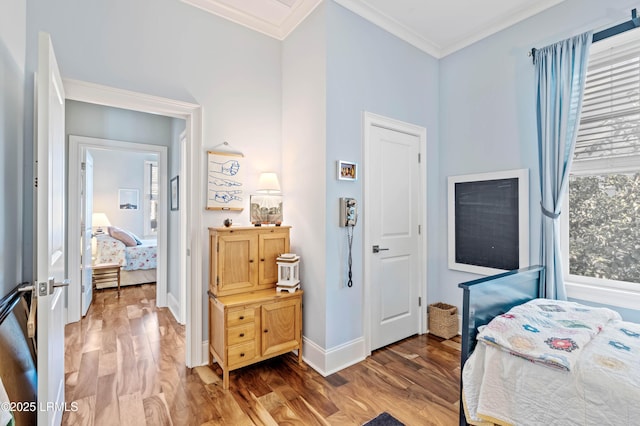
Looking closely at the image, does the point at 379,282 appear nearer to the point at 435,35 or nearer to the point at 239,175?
the point at 239,175

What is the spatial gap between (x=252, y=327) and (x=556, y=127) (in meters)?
2.76

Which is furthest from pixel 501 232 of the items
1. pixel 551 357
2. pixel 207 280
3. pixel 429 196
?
pixel 207 280

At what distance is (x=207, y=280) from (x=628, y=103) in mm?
3446

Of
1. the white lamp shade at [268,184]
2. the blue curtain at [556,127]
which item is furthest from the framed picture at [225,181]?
the blue curtain at [556,127]

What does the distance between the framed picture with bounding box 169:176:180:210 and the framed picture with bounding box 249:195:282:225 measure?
139cm

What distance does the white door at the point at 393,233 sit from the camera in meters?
2.76

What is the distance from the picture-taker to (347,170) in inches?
100.0

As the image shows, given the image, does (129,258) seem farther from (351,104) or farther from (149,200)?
(351,104)

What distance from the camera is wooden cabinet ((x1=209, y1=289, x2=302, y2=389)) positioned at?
87.4 inches

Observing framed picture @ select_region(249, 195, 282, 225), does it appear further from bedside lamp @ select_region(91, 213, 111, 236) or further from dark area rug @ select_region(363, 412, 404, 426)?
bedside lamp @ select_region(91, 213, 111, 236)

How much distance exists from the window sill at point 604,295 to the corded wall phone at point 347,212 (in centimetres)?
174

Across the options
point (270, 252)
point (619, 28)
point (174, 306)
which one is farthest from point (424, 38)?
point (174, 306)

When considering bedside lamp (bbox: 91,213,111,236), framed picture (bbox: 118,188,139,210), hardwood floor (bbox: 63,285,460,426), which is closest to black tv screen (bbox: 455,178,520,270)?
hardwood floor (bbox: 63,285,460,426)

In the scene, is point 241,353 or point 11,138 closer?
point 11,138
